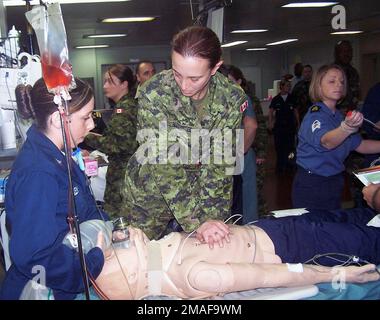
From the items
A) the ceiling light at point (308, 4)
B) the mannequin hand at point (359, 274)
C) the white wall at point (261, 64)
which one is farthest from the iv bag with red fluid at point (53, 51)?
the white wall at point (261, 64)

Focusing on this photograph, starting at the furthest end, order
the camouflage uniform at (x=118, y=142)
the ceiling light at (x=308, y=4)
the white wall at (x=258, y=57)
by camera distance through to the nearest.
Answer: the white wall at (x=258, y=57)
the ceiling light at (x=308, y=4)
the camouflage uniform at (x=118, y=142)

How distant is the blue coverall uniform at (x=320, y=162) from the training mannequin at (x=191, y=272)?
30.2 inches

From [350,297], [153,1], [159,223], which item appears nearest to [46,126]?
[159,223]

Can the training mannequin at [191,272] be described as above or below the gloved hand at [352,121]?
below

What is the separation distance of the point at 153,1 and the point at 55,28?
11.3ft

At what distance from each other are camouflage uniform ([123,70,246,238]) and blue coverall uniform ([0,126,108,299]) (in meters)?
0.48

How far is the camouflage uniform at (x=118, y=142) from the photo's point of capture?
2.60 metres

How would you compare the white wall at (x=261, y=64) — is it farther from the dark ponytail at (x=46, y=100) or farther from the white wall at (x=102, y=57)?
the dark ponytail at (x=46, y=100)

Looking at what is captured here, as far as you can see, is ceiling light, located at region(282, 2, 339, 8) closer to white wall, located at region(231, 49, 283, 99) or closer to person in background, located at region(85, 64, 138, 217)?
person in background, located at region(85, 64, 138, 217)

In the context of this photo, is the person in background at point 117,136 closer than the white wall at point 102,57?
Yes

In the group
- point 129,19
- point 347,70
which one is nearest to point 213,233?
point 347,70

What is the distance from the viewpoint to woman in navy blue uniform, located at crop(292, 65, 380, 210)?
7.36ft

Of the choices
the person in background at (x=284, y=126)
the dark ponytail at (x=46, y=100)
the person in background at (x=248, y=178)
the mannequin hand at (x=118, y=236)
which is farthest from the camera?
the person in background at (x=284, y=126)

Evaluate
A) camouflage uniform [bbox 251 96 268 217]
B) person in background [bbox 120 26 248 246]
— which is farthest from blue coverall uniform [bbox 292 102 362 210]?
camouflage uniform [bbox 251 96 268 217]
